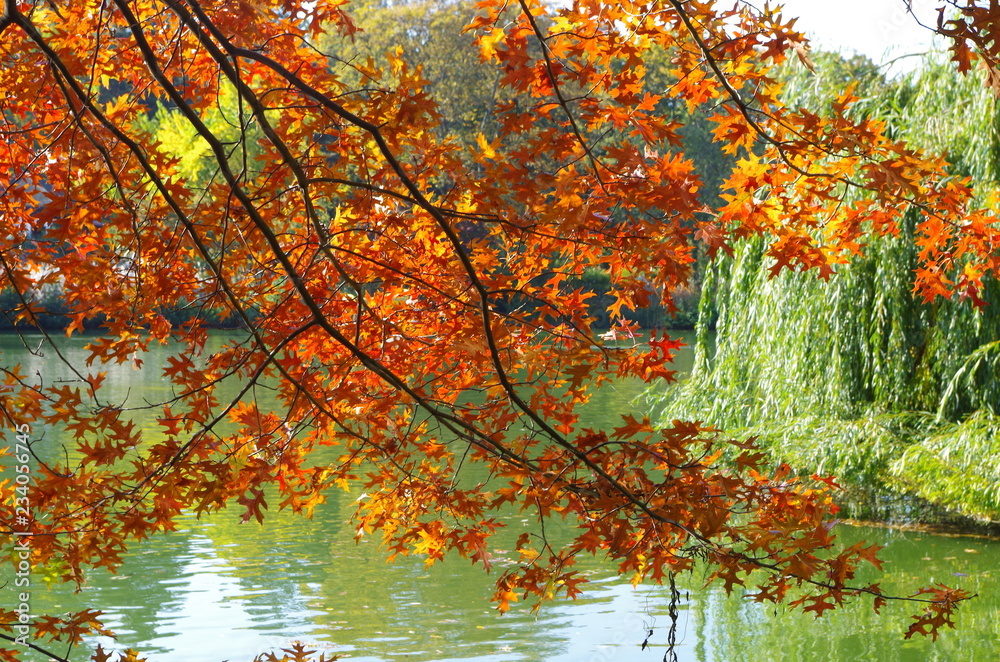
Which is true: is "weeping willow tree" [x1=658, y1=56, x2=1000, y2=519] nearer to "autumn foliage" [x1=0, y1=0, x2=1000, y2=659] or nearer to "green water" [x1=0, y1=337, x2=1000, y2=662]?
"green water" [x1=0, y1=337, x2=1000, y2=662]

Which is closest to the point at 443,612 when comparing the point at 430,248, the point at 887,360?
the point at 430,248

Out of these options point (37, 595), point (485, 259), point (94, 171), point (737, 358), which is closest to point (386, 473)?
point (485, 259)

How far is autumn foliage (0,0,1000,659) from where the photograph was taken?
6.72ft

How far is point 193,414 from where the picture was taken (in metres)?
2.30

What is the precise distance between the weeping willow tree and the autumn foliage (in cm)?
356

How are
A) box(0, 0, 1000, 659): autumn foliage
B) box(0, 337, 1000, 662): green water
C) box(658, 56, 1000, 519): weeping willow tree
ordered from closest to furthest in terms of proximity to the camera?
box(0, 0, 1000, 659): autumn foliage → box(0, 337, 1000, 662): green water → box(658, 56, 1000, 519): weeping willow tree

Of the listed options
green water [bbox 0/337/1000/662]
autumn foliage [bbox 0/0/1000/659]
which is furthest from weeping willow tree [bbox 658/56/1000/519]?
autumn foliage [bbox 0/0/1000/659]

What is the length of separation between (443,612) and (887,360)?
366cm

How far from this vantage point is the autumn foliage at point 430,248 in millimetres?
2049

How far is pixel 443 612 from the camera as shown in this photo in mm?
5367

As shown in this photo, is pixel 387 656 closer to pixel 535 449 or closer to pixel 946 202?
pixel 946 202

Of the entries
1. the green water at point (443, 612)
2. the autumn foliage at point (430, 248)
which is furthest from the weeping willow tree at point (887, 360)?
the autumn foliage at point (430, 248)

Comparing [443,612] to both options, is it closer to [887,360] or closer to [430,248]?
[430,248]

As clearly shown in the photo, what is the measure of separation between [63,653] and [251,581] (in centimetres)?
128
